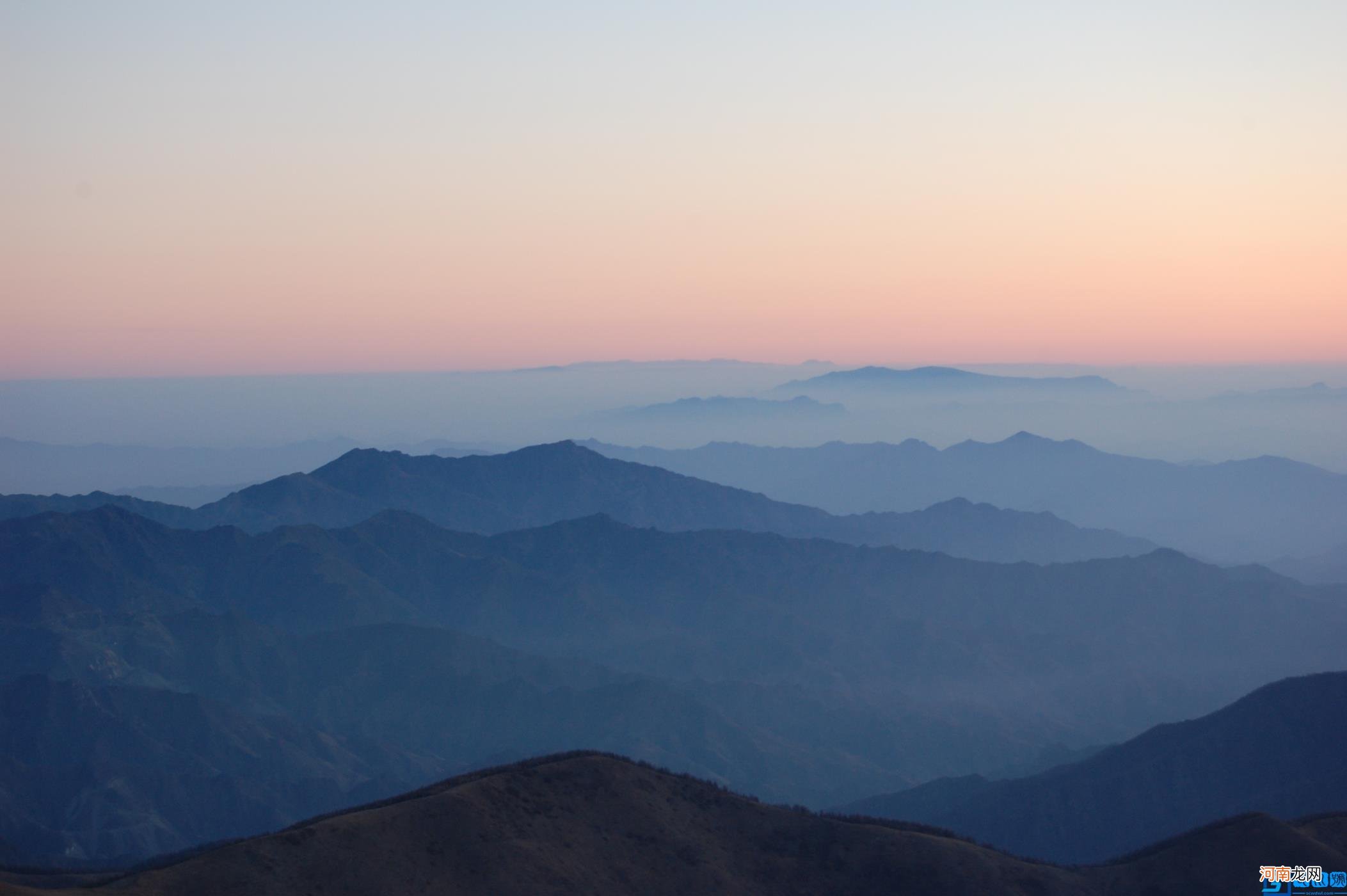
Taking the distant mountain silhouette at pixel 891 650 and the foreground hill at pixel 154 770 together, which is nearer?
the foreground hill at pixel 154 770

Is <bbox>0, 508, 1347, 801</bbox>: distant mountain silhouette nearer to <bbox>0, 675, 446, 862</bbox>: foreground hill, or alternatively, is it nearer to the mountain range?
the mountain range

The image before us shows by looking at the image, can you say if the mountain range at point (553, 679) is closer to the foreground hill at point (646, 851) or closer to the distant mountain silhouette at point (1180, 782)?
the distant mountain silhouette at point (1180, 782)

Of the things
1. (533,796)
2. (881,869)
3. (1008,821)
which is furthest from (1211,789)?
(533,796)

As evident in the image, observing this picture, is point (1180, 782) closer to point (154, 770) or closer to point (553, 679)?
point (553, 679)

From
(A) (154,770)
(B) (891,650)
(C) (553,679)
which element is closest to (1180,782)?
(C) (553,679)

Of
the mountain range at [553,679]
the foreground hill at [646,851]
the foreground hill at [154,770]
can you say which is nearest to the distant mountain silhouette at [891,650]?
the mountain range at [553,679]

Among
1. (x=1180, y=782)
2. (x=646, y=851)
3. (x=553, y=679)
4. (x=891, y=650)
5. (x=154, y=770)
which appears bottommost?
(x=891, y=650)
